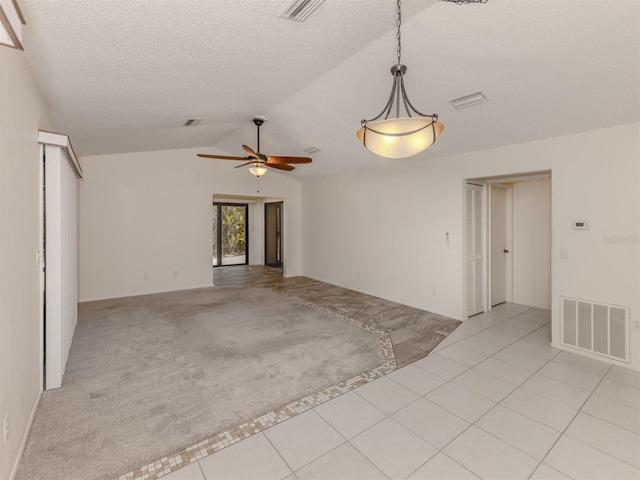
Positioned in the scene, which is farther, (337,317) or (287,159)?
(337,317)

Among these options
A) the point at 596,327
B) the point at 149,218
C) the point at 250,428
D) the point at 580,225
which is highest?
the point at 149,218

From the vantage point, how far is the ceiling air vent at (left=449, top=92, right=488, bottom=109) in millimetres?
3170

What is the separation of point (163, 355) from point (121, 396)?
0.83 meters

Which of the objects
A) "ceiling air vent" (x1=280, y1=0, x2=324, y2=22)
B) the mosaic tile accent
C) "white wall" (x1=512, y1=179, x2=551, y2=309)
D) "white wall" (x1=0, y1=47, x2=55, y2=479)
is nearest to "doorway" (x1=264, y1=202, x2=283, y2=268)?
the mosaic tile accent

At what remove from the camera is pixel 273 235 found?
10711 mm

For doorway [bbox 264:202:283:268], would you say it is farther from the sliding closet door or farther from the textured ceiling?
the sliding closet door

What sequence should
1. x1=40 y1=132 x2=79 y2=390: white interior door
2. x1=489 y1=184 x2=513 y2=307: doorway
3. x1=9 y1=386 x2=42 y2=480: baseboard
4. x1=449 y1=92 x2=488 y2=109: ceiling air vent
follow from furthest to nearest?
x1=489 y1=184 x2=513 y2=307: doorway < x1=449 y1=92 x2=488 y2=109: ceiling air vent < x1=40 y1=132 x2=79 y2=390: white interior door < x1=9 y1=386 x2=42 y2=480: baseboard

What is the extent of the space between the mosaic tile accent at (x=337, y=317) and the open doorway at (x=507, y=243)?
3.38 ft

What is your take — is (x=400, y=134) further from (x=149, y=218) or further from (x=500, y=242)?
(x=149, y=218)

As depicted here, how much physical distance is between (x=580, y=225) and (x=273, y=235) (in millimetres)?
8569

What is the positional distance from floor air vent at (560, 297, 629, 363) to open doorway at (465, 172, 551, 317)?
136 centimetres

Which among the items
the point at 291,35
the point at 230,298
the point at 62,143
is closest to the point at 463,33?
the point at 291,35

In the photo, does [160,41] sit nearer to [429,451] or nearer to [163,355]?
[163,355]

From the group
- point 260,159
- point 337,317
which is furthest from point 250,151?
point 337,317
